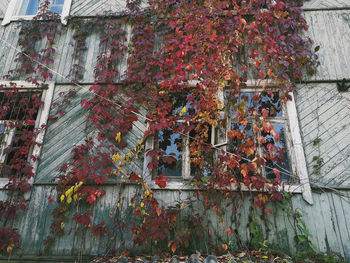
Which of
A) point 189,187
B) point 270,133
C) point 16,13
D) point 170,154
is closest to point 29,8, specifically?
point 16,13

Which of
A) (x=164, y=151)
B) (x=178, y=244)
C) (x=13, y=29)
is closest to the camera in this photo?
(x=178, y=244)

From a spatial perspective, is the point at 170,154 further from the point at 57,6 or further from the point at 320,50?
the point at 57,6

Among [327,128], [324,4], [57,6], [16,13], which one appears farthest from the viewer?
[57,6]

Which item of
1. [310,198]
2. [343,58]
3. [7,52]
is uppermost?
[7,52]

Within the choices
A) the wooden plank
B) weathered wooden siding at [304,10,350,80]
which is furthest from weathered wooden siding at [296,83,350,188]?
the wooden plank

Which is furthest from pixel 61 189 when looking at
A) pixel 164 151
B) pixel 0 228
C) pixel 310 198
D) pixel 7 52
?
pixel 310 198

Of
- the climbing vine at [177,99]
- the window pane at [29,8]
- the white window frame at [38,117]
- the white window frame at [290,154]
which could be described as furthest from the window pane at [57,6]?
the white window frame at [290,154]

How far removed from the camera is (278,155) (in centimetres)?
444

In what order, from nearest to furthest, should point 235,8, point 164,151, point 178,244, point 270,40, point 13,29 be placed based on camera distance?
point 178,244 < point 164,151 < point 270,40 < point 235,8 < point 13,29

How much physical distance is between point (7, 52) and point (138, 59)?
8.83 ft

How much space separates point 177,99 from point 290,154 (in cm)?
209

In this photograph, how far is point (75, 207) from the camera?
4469 millimetres

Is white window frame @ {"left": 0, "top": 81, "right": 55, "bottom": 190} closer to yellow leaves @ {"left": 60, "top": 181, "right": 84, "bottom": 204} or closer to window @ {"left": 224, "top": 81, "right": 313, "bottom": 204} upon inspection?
yellow leaves @ {"left": 60, "top": 181, "right": 84, "bottom": 204}

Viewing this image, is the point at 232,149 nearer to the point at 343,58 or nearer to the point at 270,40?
the point at 270,40
